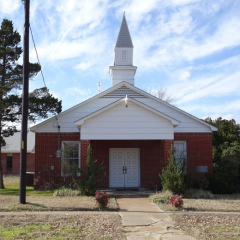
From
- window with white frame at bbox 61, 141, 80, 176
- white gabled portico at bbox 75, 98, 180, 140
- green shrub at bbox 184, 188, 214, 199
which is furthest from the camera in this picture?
window with white frame at bbox 61, 141, 80, 176

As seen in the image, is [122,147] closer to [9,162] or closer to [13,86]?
[13,86]

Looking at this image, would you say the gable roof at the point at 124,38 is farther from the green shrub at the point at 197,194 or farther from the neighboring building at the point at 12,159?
the neighboring building at the point at 12,159

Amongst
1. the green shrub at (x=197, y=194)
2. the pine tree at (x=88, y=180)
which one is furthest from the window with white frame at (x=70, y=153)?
the green shrub at (x=197, y=194)

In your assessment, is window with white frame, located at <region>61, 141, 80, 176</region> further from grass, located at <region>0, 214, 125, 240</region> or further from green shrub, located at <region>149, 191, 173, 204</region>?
grass, located at <region>0, 214, 125, 240</region>

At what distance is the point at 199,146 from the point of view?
1923cm

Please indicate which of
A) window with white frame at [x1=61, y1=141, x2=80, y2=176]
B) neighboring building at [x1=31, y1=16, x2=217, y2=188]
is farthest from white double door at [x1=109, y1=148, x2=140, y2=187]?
window with white frame at [x1=61, y1=141, x2=80, y2=176]

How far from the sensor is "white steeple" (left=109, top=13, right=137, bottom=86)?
72.4 feet

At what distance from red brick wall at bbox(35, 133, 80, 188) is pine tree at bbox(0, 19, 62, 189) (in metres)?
1.22

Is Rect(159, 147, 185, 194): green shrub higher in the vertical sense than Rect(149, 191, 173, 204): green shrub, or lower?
higher

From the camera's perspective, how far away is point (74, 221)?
10023mm

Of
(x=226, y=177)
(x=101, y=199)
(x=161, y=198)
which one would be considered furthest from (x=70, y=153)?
(x=226, y=177)

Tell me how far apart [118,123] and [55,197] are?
14.9ft

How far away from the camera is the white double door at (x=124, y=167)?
757 inches

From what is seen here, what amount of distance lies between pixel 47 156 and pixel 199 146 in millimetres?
8346
